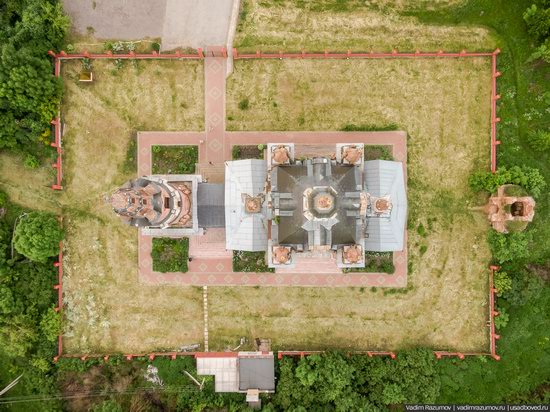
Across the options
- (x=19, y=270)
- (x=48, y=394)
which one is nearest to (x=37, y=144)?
(x=19, y=270)

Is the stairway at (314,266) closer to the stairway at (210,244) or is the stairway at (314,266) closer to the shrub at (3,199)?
the stairway at (210,244)

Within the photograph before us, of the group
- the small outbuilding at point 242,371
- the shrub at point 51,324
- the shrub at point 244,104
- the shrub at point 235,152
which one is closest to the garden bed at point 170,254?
the small outbuilding at point 242,371

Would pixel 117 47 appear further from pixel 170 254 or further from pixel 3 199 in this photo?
pixel 170 254

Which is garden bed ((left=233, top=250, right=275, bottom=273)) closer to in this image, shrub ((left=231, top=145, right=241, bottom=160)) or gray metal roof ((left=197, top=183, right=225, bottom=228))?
gray metal roof ((left=197, top=183, right=225, bottom=228))

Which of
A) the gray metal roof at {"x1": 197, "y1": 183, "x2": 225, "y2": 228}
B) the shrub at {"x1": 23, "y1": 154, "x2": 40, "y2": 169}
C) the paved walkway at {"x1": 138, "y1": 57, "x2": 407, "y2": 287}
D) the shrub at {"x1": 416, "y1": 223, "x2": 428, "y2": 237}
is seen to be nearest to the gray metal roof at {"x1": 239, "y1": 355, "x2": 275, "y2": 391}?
the paved walkway at {"x1": 138, "y1": 57, "x2": 407, "y2": 287}

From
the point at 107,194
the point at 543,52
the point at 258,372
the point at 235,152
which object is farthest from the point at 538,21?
the point at 107,194

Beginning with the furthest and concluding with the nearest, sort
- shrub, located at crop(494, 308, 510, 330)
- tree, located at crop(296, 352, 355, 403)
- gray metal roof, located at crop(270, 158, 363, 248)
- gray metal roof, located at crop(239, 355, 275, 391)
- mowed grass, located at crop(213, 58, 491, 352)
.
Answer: mowed grass, located at crop(213, 58, 491, 352), shrub, located at crop(494, 308, 510, 330), gray metal roof, located at crop(239, 355, 275, 391), tree, located at crop(296, 352, 355, 403), gray metal roof, located at crop(270, 158, 363, 248)

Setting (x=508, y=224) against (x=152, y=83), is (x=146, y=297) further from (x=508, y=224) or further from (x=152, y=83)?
(x=508, y=224)
